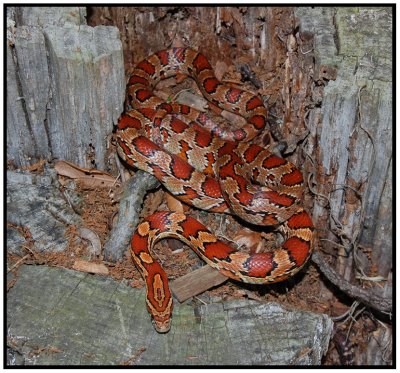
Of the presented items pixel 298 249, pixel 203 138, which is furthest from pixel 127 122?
pixel 298 249

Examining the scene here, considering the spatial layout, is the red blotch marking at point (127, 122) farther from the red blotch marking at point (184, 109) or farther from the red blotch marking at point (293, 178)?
the red blotch marking at point (293, 178)

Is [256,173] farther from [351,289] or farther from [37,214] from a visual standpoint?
[37,214]

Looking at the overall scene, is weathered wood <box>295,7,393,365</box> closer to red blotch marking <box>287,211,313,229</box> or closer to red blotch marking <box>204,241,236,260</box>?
red blotch marking <box>287,211,313,229</box>

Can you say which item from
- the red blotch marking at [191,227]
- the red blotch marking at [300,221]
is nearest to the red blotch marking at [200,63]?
the red blotch marking at [191,227]

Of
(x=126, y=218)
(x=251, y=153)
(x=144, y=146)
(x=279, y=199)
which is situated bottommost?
(x=126, y=218)

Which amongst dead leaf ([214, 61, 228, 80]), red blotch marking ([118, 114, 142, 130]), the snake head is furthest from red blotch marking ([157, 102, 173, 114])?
the snake head

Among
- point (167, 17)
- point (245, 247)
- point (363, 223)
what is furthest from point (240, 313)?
point (167, 17)
